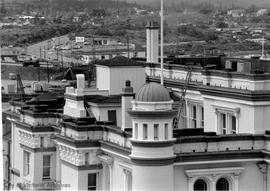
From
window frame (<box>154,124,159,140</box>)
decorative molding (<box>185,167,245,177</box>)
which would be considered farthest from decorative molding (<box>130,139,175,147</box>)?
decorative molding (<box>185,167,245,177</box>)

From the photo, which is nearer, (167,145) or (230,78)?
(167,145)

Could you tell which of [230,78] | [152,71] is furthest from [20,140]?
[230,78]

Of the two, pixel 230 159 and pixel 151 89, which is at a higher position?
pixel 151 89

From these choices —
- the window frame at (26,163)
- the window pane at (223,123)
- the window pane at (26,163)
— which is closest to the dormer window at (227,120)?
the window pane at (223,123)

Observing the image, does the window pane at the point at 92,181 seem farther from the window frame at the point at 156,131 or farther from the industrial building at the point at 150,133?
the window frame at the point at 156,131

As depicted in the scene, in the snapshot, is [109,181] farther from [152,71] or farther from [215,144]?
[152,71]

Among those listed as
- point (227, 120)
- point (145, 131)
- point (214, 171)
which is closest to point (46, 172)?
point (227, 120)

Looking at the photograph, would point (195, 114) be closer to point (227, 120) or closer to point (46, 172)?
point (227, 120)
